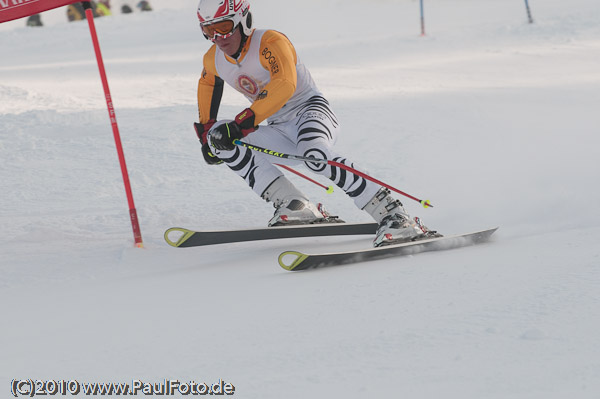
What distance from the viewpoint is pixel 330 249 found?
13.2 feet

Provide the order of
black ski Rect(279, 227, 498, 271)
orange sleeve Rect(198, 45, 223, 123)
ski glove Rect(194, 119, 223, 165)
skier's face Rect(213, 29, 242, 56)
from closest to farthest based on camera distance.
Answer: black ski Rect(279, 227, 498, 271), skier's face Rect(213, 29, 242, 56), ski glove Rect(194, 119, 223, 165), orange sleeve Rect(198, 45, 223, 123)

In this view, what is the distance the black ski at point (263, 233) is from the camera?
4031 mm

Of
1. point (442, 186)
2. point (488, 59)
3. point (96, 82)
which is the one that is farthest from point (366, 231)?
point (488, 59)

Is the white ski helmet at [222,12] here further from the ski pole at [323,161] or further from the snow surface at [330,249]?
the snow surface at [330,249]

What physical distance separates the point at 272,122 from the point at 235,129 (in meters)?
0.59

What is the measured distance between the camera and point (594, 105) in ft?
26.3

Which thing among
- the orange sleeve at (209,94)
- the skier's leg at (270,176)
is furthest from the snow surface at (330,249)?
the orange sleeve at (209,94)

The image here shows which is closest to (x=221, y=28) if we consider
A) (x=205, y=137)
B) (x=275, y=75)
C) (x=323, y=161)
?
(x=275, y=75)

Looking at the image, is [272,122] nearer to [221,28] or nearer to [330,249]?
[221,28]

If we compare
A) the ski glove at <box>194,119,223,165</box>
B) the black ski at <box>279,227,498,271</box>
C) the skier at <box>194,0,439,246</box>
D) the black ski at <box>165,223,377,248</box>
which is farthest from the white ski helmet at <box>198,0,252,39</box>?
the black ski at <box>279,227,498,271</box>

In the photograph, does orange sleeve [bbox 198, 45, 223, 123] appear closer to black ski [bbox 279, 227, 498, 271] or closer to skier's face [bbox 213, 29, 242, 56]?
skier's face [bbox 213, 29, 242, 56]

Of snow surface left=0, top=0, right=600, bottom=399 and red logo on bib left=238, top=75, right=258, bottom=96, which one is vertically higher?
red logo on bib left=238, top=75, right=258, bottom=96

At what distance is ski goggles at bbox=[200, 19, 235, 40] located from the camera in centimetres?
375

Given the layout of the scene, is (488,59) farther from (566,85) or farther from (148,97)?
(148,97)
